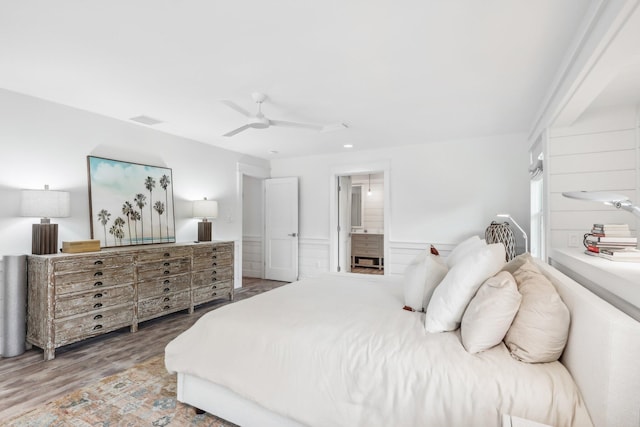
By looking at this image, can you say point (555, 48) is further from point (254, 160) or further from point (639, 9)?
point (254, 160)

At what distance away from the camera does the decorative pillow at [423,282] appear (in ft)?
6.73

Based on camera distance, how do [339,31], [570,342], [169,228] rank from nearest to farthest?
[570,342], [339,31], [169,228]

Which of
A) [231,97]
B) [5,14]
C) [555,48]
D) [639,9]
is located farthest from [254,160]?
[639,9]

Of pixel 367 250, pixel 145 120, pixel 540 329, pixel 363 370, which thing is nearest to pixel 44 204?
pixel 145 120

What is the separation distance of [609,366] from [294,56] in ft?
7.86

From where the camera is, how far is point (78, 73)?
2637 mm

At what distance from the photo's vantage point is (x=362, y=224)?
806cm

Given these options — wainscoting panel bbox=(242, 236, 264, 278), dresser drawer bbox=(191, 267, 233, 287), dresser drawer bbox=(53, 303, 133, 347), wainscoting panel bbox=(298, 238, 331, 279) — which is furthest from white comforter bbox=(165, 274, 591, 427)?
wainscoting panel bbox=(242, 236, 264, 278)

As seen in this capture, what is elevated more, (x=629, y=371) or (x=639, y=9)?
(x=639, y=9)

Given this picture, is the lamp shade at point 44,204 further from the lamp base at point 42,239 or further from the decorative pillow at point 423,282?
the decorative pillow at point 423,282

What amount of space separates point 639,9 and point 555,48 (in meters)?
0.89

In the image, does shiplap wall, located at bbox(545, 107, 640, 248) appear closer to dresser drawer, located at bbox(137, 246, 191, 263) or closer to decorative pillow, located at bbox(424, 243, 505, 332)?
decorative pillow, located at bbox(424, 243, 505, 332)

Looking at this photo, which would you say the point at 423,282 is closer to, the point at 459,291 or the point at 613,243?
the point at 459,291

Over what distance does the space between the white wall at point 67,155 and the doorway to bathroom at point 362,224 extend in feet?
8.77
